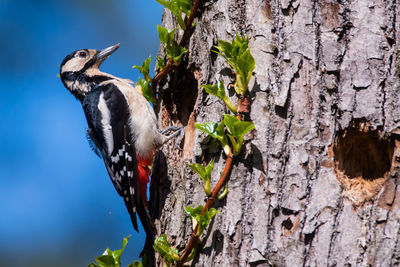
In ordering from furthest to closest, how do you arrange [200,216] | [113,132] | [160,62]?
1. [113,132]
2. [160,62]
3. [200,216]

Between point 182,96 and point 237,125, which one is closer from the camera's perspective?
point 237,125

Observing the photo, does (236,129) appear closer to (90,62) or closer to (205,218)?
(205,218)

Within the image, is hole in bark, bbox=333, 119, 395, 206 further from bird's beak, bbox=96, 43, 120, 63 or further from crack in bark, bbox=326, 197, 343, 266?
bird's beak, bbox=96, 43, 120, 63

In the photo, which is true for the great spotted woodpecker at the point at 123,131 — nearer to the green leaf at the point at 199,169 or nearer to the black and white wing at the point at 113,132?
the black and white wing at the point at 113,132

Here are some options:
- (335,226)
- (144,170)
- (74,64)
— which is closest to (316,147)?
(335,226)

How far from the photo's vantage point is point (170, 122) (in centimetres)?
335

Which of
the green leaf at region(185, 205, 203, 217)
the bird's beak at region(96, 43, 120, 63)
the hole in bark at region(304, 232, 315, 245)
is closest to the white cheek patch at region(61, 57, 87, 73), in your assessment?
the bird's beak at region(96, 43, 120, 63)

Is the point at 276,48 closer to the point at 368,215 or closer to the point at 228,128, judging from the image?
the point at 228,128

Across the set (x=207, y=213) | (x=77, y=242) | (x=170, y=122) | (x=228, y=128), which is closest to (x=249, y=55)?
(x=228, y=128)

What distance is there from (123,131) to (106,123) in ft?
0.51

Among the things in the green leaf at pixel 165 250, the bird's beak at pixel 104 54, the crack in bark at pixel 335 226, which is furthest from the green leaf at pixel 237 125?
the bird's beak at pixel 104 54

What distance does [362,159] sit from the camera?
7.57 feet

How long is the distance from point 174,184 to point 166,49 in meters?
0.86

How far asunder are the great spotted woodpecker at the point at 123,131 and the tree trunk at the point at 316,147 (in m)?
0.92
